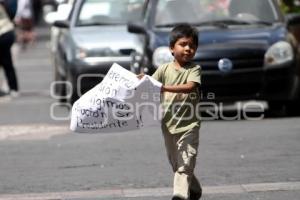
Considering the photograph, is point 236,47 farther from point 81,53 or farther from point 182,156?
point 182,156

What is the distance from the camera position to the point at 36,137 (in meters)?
12.0

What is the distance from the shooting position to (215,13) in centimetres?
1354

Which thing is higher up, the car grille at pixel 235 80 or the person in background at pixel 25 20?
the car grille at pixel 235 80

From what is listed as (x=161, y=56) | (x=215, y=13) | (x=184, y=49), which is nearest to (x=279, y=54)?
(x=215, y=13)

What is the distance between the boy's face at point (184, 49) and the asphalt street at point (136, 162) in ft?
4.23

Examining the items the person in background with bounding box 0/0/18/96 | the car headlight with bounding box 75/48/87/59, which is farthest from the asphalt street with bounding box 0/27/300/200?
the person in background with bounding box 0/0/18/96

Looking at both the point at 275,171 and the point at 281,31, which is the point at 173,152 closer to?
the point at 275,171

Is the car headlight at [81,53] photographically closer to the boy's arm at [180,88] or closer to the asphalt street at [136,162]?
the asphalt street at [136,162]

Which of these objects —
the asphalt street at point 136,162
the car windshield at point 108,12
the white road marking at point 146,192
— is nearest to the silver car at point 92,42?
the car windshield at point 108,12

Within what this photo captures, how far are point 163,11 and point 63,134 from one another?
2.41 metres

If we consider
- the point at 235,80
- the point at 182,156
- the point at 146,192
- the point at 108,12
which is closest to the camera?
the point at 182,156

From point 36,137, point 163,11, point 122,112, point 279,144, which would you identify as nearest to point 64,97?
point 163,11

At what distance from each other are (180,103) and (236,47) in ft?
17.8

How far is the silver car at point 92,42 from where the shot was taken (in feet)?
48.4
